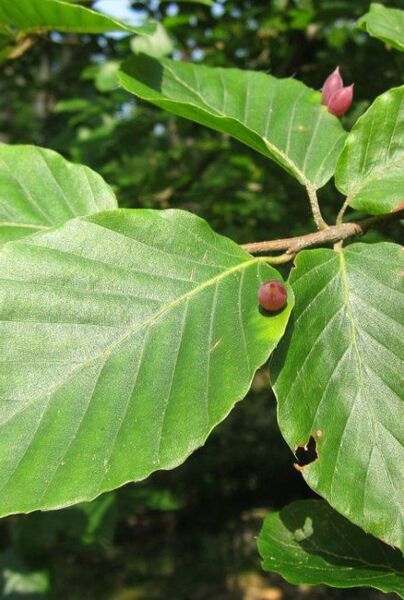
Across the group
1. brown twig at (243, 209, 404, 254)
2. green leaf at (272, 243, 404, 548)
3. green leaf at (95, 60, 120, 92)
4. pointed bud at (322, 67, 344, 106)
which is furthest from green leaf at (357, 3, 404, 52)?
green leaf at (95, 60, 120, 92)

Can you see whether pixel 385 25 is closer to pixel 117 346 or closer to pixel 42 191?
pixel 42 191

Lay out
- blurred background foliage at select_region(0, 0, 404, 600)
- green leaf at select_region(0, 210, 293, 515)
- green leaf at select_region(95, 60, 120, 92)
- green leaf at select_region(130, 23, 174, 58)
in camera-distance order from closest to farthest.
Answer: green leaf at select_region(0, 210, 293, 515), green leaf at select_region(130, 23, 174, 58), blurred background foliage at select_region(0, 0, 404, 600), green leaf at select_region(95, 60, 120, 92)

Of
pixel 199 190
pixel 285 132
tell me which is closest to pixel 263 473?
pixel 199 190

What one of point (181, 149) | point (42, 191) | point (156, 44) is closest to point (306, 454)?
point (42, 191)

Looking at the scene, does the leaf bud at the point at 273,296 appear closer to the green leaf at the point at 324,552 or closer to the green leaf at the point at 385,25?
the green leaf at the point at 324,552

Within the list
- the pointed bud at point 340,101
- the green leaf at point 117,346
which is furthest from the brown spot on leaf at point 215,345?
the pointed bud at point 340,101

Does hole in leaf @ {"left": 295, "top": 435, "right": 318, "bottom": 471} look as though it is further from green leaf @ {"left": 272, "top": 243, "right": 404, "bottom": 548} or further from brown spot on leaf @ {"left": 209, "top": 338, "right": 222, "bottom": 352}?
brown spot on leaf @ {"left": 209, "top": 338, "right": 222, "bottom": 352}
